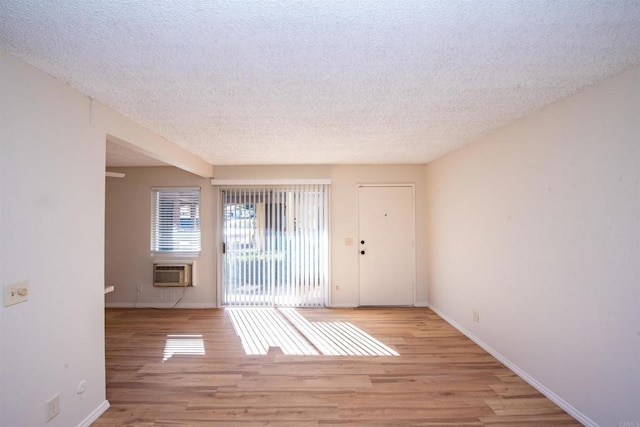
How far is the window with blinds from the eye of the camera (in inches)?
197

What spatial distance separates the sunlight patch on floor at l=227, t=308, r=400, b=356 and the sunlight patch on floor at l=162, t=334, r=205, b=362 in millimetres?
483

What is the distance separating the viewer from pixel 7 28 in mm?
1405

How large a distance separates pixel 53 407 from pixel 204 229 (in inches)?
129

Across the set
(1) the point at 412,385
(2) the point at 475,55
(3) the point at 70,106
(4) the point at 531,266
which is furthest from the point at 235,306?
(2) the point at 475,55

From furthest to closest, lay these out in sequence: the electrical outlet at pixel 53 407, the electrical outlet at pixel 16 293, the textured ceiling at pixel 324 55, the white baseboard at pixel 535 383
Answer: the white baseboard at pixel 535 383 → the electrical outlet at pixel 53 407 → the electrical outlet at pixel 16 293 → the textured ceiling at pixel 324 55

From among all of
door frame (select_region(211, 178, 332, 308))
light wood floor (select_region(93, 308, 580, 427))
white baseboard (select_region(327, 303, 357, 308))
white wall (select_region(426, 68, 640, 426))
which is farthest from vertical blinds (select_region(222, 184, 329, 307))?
white wall (select_region(426, 68, 640, 426))

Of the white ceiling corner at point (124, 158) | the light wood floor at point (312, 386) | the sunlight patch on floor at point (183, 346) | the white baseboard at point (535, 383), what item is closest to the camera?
the white baseboard at point (535, 383)

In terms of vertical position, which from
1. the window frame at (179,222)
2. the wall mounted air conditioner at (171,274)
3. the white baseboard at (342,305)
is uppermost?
the window frame at (179,222)

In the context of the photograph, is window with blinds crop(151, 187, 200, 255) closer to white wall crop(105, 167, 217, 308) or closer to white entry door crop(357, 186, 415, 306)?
white wall crop(105, 167, 217, 308)

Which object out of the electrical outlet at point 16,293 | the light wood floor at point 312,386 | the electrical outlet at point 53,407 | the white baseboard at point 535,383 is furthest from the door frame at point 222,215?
the electrical outlet at point 16,293

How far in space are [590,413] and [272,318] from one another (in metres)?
3.49

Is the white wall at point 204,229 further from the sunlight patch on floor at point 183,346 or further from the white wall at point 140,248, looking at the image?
the sunlight patch on floor at point 183,346

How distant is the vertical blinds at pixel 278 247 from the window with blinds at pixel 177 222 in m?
0.57

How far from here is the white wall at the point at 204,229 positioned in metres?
4.95
